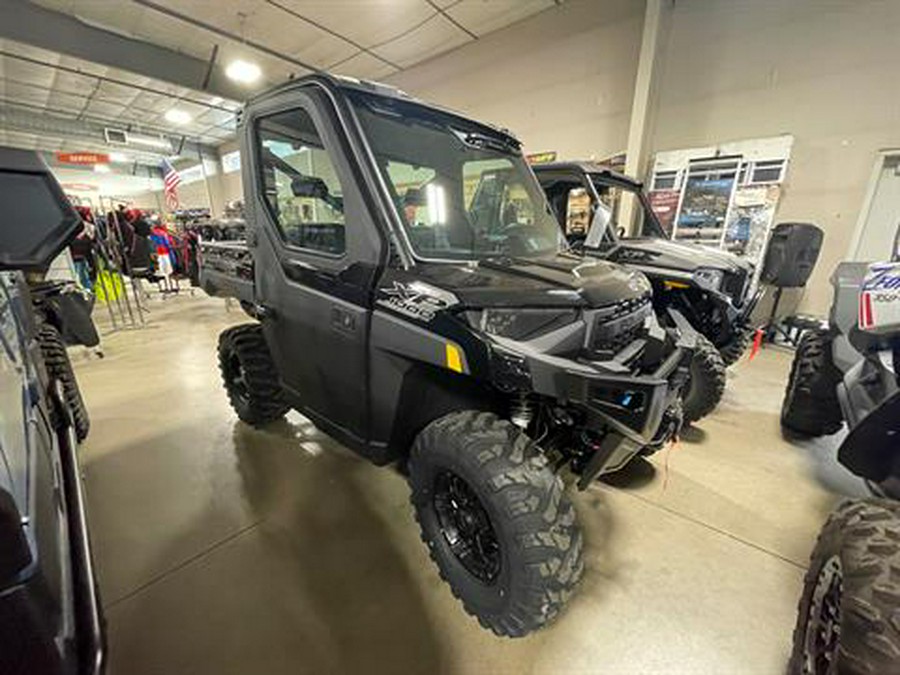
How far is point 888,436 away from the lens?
127cm

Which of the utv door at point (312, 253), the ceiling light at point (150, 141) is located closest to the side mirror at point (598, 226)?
the utv door at point (312, 253)

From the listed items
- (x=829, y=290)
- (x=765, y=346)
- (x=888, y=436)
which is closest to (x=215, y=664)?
(x=888, y=436)

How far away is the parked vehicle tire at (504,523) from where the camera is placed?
4.16ft

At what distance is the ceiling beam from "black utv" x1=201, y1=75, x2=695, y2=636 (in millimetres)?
8324

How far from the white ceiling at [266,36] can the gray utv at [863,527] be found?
23.2 ft

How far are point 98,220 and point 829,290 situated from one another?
35.4 ft

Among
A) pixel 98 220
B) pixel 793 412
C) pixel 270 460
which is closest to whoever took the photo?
pixel 270 460

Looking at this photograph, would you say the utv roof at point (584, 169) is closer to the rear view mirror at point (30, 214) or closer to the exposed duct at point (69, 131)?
the rear view mirror at point (30, 214)

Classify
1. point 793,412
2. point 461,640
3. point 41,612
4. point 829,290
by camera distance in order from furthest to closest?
point 829,290, point 793,412, point 461,640, point 41,612

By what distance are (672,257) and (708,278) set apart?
1.17 feet

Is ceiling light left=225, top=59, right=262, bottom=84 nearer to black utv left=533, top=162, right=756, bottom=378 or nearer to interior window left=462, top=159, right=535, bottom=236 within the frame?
black utv left=533, top=162, right=756, bottom=378

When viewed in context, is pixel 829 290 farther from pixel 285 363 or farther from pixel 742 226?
pixel 285 363

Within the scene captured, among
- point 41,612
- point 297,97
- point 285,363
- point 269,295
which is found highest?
point 297,97

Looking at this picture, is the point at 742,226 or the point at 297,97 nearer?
the point at 297,97
